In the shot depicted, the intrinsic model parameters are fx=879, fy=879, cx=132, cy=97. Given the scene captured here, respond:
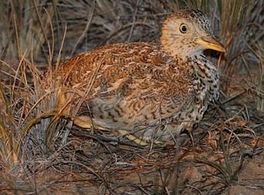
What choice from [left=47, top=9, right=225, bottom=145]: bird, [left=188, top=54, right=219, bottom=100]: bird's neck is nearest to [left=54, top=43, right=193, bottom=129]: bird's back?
[left=47, top=9, right=225, bottom=145]: bird

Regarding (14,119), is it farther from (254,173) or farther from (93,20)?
(93,20)

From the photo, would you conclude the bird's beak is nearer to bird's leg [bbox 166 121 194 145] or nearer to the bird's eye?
the bird's eye

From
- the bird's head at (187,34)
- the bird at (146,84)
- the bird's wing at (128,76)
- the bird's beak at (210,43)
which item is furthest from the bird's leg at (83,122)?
the bird's beak at (210,43)

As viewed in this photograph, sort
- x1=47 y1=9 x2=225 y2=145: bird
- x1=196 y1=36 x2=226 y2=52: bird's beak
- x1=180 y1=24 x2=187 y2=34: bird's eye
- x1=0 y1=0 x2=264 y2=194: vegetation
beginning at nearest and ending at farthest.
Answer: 1. x1=0 y1=0 x2=264 y2=194: vegetation
2. x1=47 y1=9 x2=225 y2=145: bird
3. x1=196 y1=36 x2=226 y2=52: bird's beak
4. x1=180 y1=24 x2=187 y2=34: bird's eye

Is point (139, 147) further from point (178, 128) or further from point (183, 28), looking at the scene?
point (183, 28)

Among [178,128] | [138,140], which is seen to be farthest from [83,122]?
[178,128]

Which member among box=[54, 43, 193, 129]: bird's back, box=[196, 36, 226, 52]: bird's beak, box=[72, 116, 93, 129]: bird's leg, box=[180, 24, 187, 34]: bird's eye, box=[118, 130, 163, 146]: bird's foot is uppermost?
box=[180, 24, 187, 34]: bird's eye

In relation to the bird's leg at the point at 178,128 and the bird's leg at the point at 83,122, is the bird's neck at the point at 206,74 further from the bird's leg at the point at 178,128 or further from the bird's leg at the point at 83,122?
the bird's leg at the point at 83,122
